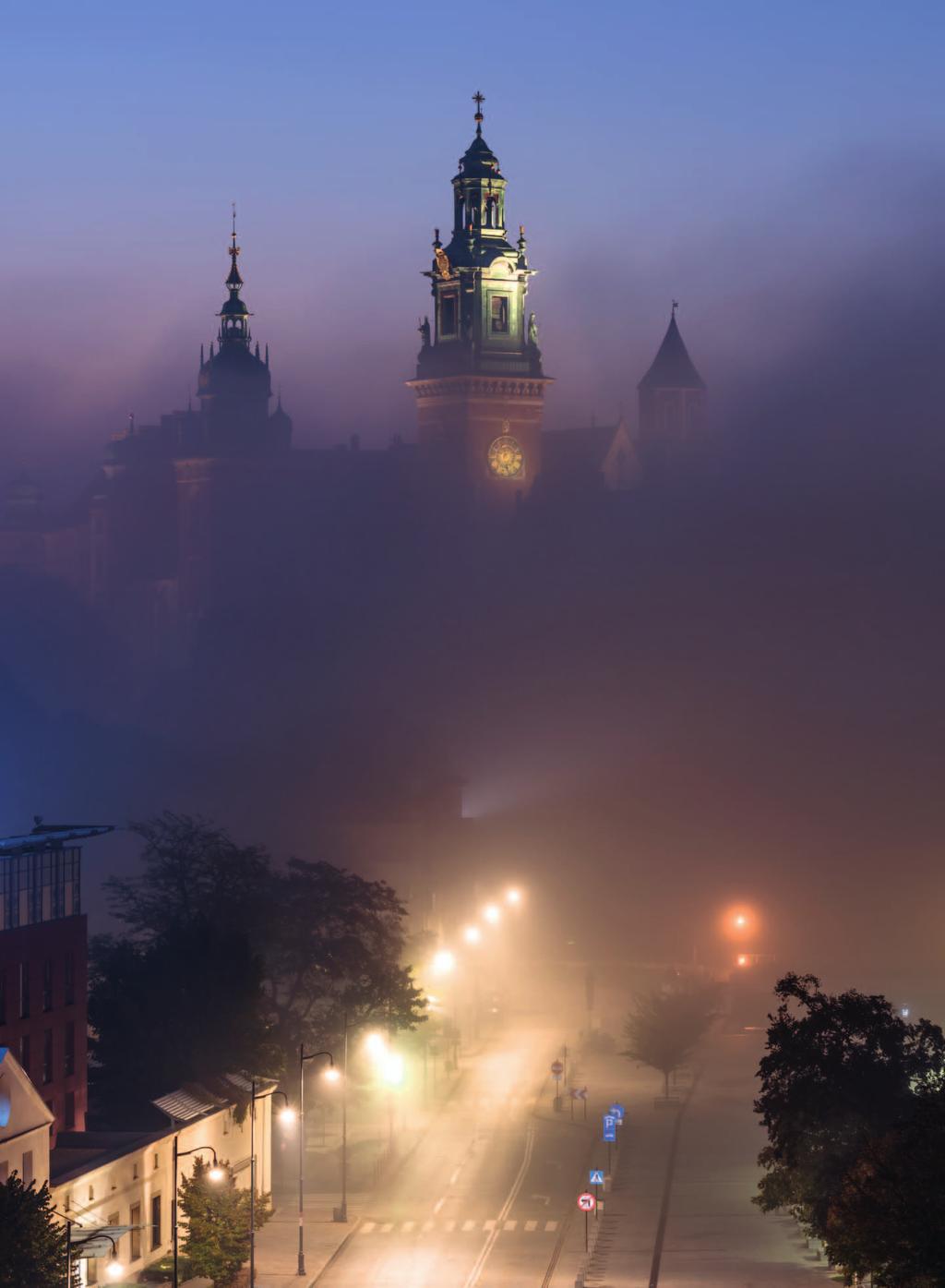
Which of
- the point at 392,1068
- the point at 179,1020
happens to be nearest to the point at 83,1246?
the point at 179,1020

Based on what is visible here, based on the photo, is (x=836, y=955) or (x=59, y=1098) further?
(x=836, y=955)

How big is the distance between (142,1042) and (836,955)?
76.6 m

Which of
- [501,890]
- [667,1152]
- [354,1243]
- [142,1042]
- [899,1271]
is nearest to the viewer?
[899,1271]

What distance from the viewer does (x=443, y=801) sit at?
134125mm

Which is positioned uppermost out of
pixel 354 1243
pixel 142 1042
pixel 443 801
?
pixel 443 801

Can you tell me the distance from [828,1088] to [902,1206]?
13.0 meters

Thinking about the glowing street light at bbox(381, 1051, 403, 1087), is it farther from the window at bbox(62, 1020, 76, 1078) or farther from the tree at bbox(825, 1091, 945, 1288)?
the tree at bbox(825, 1091, 945, 1288)

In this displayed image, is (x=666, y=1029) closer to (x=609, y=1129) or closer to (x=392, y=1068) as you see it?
(x=392, y=1068)

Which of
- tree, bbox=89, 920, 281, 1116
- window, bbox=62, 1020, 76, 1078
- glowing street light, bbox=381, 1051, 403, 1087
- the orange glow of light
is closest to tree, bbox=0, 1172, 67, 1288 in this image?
window, bbox=62, 1020, 76, 1078

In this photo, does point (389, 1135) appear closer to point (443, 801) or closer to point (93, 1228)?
point (93, 1228)

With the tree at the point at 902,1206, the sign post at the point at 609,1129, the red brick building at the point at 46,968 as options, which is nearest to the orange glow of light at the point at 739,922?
the sign post at the point at 609,1129

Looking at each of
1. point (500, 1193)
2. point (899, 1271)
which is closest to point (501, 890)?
point (500, 1193)

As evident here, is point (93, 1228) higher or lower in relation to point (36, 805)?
lower

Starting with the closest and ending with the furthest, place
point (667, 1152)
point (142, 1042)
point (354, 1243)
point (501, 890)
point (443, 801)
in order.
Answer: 1. point (354, 1243)
2. point (142, 1042)
3. point (667, 1152)
4. point (443, 801)
5. point (501, 890)
